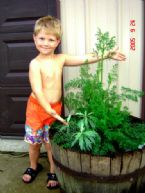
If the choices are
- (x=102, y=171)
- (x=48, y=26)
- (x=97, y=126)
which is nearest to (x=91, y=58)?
(x=48, y=26)

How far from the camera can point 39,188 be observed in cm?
290

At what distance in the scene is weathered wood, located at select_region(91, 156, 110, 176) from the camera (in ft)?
6.99

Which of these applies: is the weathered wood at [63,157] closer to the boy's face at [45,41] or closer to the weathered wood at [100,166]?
the weathered wood at [100,166]

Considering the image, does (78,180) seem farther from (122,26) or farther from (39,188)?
(122,26)

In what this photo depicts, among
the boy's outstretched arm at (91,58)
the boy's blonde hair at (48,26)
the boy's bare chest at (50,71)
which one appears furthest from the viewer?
the boy's outstretched arm at (91,58)

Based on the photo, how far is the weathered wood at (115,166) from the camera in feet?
6.98

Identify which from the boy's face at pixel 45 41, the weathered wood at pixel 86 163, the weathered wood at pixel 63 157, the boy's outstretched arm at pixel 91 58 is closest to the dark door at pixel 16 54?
the boy's outstretched arm at pixel 91 58

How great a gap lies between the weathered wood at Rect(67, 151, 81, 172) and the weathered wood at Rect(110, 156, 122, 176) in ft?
0.82

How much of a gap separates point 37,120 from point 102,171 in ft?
3.16

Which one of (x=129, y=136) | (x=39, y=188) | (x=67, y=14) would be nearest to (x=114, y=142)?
(x=129, y=136)

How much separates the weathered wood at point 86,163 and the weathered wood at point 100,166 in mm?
24

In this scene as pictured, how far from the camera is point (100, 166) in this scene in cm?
216

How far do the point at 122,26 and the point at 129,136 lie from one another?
143 cm

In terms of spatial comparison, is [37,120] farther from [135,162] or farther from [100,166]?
[135,162]
